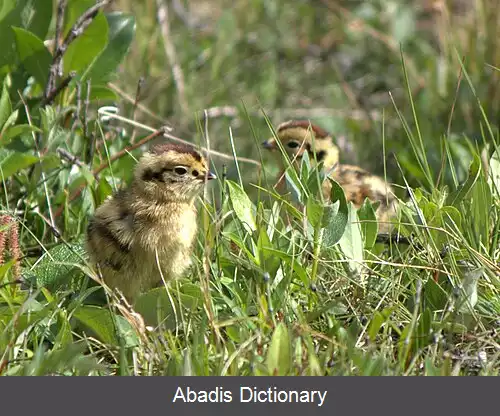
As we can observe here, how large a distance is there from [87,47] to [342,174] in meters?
1.15

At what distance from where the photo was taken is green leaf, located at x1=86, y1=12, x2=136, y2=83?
167 inches

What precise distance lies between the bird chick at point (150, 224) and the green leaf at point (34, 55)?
2.46 feet

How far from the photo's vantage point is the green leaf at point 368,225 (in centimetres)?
346

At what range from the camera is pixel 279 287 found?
3.01 metres

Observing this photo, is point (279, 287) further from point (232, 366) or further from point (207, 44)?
point (207, 44)

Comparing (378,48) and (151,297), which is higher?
(151,297)

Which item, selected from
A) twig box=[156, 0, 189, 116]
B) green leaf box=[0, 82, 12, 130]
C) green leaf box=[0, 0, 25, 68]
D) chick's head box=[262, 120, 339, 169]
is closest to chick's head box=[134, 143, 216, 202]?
green leaf box=[0, 82, 12, 130]

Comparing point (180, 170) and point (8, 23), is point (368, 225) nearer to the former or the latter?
point (180, 170)

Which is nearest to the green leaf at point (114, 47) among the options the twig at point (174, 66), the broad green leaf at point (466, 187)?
the broad green leaf at point (466, 187)

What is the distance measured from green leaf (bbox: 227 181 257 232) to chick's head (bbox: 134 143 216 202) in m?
0.21

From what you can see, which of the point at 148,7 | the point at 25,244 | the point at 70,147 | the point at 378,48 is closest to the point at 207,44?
the point at 148,7
